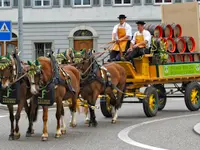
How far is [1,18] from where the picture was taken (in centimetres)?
4138

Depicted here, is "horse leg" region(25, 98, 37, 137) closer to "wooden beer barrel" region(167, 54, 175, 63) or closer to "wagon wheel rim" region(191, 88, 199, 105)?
"wooden beer barrel" region(167, 54, 175, 63)

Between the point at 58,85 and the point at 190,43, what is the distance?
24.4 feet

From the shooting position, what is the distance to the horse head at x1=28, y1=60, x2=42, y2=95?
12.5 metres

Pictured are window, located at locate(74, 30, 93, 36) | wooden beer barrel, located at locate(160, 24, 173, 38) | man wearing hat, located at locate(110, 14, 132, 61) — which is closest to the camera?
man wearing hat, located at locate(110, 14, 132, 61)

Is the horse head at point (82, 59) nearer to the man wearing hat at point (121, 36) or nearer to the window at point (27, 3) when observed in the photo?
the man wearing hat at point (121, 36)

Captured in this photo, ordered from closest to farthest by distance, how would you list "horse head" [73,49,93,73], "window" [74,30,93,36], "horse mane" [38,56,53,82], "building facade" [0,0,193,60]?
"horse mane" [38,56,53,82], "horse head" [73,49,93,73], "building facade" [0,0,193,60], "window" [74,30,93,36]

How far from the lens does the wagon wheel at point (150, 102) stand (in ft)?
55.1

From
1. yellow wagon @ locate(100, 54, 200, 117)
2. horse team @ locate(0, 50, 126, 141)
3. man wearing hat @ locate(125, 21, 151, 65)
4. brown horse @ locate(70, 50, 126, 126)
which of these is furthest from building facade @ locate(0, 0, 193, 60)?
brown horse @ locate(70, 50, 126, 126)

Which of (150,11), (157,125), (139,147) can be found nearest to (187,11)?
(157,125)

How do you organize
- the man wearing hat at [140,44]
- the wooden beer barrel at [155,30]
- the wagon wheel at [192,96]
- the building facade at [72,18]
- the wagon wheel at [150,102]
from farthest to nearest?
the building facade at [72,18], the wagon wheel at [192,96], the wooden beer barrel at [155,30], the man wearing hat at [140,44], the wagon wheel at [150,102]

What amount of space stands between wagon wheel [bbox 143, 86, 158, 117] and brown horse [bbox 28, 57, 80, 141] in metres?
2.82

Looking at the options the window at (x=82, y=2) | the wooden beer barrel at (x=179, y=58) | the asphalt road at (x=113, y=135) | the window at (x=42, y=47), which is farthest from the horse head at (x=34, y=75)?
the window at (x=82, y=2)

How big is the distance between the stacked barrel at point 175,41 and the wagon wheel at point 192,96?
88cm

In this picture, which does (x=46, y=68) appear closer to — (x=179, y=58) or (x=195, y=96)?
(x=179, y=58)
